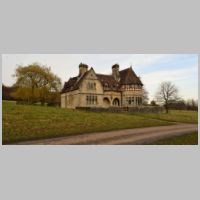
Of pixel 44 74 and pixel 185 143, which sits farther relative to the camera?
pixel 44 74

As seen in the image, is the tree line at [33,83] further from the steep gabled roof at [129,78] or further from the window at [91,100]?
the steep gabled roof at [129,78]

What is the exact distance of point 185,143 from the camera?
14.2m

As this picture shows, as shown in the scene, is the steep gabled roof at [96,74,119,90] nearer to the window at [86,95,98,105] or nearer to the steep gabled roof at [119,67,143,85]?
the steep gabled roof at [119,67,143,85]

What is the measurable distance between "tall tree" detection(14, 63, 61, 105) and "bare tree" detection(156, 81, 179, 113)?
27.2 metres

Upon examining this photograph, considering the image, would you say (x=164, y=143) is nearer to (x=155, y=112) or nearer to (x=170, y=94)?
(x=155, y=112)

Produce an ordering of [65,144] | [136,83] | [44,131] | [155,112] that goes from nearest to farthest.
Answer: [65,144] < [44,131] < [155,112] < [136,83]

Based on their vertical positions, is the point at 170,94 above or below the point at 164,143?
above

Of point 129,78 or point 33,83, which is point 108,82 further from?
point 33,83

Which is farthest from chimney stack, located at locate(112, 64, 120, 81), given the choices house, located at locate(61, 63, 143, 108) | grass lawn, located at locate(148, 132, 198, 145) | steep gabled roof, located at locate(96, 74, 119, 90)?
grass lawn, located at locate(148, 132, 198, 145)

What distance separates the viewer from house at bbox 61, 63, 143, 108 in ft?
127

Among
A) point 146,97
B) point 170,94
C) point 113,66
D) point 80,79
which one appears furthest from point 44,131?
point 146,97

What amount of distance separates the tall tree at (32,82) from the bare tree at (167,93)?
27.2m

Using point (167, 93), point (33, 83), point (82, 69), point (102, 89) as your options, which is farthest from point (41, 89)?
point (167, 93)

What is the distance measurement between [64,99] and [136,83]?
17.0 metres
